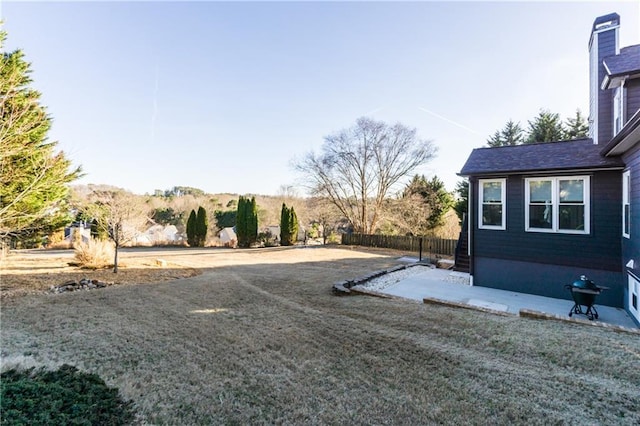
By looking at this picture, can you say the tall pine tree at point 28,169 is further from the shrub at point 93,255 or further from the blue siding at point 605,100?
the blue siding at point 605,100

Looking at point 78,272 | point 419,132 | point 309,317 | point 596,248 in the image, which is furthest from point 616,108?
point 78,272

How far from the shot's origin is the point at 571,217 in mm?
6961

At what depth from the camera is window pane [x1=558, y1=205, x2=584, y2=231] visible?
684cm

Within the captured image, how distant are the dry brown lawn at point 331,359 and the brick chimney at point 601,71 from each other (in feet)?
18.4

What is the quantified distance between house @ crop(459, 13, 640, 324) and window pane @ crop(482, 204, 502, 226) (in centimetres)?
3

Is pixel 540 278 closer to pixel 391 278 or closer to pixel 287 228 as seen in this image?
pixel 391 278

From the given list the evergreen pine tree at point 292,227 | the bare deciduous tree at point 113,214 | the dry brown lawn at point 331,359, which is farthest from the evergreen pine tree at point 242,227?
the dry brown lawn at point 331,359

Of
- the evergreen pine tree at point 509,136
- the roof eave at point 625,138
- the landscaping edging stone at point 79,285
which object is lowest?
the landscaping edging stone at point 79,285

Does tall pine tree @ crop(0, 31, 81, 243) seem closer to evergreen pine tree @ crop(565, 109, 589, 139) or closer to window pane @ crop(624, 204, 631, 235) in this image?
window pane @ crop(624, 204, 631, 235)

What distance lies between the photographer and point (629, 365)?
11.1ft

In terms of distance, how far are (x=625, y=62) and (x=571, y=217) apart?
3682 millimetres

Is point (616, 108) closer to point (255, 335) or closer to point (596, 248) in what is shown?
point (596, 248)

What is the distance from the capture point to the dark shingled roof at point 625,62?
5.82m

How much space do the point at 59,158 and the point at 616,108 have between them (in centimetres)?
1702
